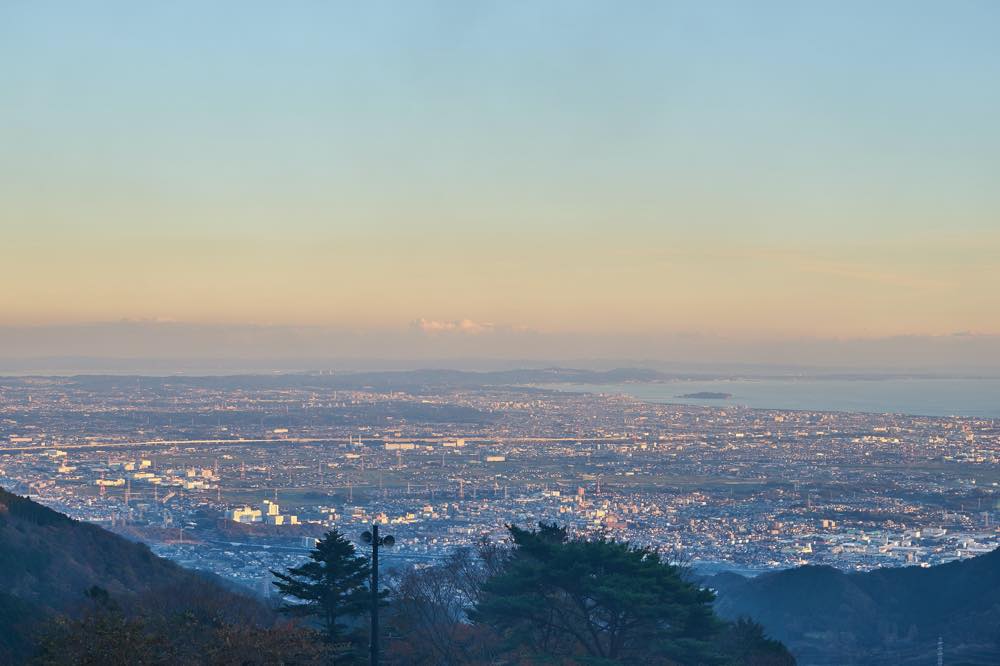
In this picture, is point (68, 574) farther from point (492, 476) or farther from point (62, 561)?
point (492, 476)

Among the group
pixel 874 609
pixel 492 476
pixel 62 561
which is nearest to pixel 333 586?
pixel 62 561

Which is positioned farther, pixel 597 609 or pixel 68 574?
pixel 68 574

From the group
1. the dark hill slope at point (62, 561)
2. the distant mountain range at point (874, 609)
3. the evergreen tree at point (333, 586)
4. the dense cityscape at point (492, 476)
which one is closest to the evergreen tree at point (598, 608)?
the evergreen tree at point (333, 586)

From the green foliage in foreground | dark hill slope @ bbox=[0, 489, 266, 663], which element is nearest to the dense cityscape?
dark hill slope @ bbox=[0, 489, 266, 663]

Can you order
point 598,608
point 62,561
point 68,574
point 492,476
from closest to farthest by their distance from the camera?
1. point 598,608
2. point 68,574
3. point 62,561
4. point 492,476

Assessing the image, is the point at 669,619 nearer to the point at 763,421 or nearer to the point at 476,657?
the point at 476,657

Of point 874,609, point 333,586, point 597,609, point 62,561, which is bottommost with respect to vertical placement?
point 874,609

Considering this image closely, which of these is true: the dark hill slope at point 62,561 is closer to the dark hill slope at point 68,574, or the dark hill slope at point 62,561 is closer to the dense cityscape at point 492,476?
the dark hill slope at point 68,574
